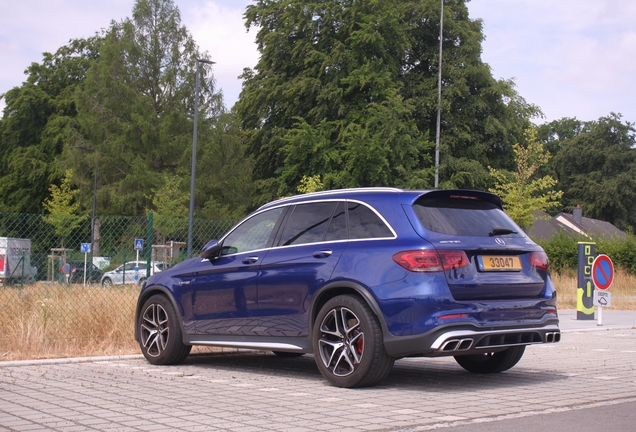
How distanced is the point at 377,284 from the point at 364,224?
2.29ft

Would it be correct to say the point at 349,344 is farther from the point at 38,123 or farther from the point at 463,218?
the point at 38,123

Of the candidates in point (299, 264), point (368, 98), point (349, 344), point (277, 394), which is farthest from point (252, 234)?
point (368, 98)

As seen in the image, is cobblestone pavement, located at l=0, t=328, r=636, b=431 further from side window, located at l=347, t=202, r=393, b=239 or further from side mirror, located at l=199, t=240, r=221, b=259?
side window, located at l=347, t=202, r=393, b=239

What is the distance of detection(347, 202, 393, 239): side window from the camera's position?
689 cm

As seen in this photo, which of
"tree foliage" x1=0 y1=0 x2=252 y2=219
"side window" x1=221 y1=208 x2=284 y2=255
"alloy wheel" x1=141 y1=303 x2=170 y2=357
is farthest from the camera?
"tree foliage" x1=0 y1=0 x2=252 y2=219

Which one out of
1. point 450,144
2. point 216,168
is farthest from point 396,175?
point 216,168

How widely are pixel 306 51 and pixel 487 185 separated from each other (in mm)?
12668

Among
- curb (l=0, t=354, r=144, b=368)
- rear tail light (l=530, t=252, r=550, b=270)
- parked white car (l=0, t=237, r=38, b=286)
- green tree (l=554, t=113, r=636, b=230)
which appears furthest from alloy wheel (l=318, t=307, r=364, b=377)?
green tree (l=554, t=113, r=636, b=230)

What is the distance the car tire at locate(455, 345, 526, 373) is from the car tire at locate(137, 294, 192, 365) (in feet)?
9.80

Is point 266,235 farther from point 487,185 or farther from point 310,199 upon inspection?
point 487,185

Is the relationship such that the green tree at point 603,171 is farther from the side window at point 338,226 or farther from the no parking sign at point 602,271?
the side window at point 338,226

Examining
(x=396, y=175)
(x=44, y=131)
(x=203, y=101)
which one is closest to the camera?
(x=396, y=175)

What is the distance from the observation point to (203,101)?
47.6 meters

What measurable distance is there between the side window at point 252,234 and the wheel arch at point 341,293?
1048 millimetres
